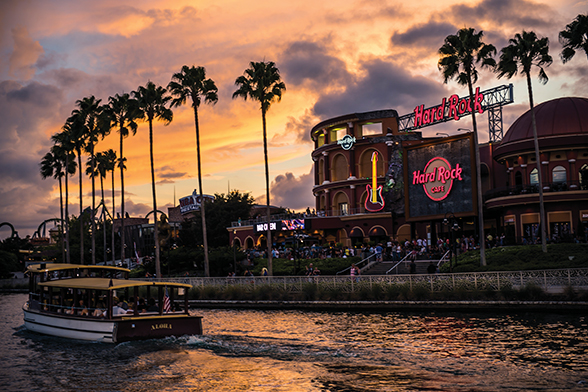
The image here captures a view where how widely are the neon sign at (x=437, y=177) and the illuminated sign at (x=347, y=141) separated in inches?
698

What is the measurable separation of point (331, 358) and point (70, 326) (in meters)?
12.3

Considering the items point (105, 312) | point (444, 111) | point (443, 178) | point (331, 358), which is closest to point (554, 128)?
point (443, 178)

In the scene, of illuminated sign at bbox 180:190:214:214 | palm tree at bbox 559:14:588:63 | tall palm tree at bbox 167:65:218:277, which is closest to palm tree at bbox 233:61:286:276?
tall palm tree at bbox 167:65:218:277

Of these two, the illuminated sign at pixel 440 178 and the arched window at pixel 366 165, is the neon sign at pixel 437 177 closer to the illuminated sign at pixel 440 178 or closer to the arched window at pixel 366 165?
the illuminated sign at pixel 440 178

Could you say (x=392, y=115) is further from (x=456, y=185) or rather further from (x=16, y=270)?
(x=16, y=270)

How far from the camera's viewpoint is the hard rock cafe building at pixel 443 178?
49281mm

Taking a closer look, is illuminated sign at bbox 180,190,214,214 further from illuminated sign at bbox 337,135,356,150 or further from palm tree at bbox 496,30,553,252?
palm tree at bbox 496,30,553,252

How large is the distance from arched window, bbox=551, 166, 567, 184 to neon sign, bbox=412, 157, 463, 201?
8.08 meters

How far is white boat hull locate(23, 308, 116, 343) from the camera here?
2203 centimetres

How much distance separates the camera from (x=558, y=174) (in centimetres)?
5003

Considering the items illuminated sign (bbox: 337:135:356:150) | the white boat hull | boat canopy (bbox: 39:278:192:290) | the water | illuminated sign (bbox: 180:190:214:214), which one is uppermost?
illuminated sign (bbox: 337:135:356:150)

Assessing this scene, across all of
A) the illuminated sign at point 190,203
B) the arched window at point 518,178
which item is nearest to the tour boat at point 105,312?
the arched window at point 518,178

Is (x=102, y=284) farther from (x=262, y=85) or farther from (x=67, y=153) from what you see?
(x=67, y=153)

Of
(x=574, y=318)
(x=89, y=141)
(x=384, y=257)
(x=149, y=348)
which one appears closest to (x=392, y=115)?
(x=384, y=257)
